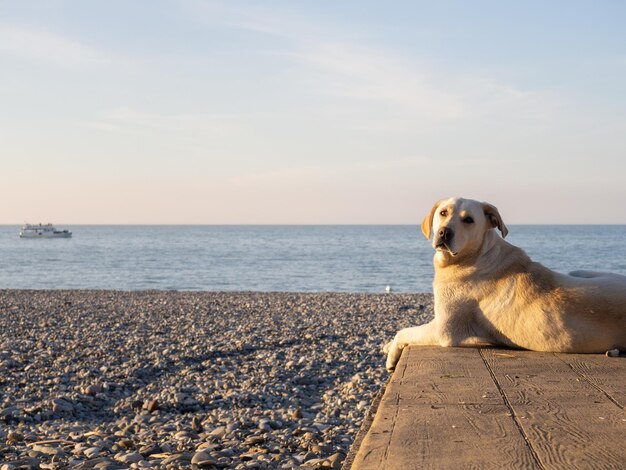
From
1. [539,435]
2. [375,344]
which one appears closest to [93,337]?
[375,344]

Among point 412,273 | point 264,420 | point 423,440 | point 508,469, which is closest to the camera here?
point 508,469

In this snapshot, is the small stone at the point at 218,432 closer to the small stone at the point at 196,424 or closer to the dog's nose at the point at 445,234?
the small stone at the point at 196,424

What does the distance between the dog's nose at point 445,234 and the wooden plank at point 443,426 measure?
49.9 inches

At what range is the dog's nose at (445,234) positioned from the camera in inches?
216

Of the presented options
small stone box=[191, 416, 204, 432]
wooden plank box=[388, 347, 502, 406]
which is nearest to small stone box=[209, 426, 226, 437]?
small stone box=[191, 416, 204, 432]

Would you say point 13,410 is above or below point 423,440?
below

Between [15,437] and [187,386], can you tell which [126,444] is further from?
[187,386]

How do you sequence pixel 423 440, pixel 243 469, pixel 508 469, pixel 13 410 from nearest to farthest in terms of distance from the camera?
1. pixel 508 469
2. pixel 423 440
3. pixel 243 469
4. pixel 13 410

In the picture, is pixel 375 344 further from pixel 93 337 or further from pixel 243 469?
pixel 243 469

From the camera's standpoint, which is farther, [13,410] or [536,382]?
[13,410]

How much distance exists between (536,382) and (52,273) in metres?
45.1

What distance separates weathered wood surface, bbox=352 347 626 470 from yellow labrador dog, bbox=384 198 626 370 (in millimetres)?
278

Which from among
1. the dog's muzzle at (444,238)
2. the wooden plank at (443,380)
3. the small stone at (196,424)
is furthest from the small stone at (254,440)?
the dog's muzzle at (444,238)

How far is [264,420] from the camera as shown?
7023mm
